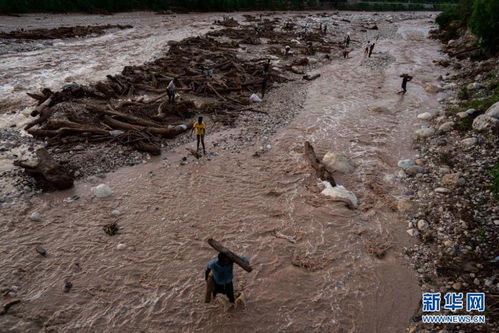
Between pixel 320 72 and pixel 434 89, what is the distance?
25.0ft

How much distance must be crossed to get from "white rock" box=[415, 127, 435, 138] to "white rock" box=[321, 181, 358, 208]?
18.3 feet

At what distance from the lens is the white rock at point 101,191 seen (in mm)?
9125

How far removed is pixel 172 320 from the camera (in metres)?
6.02

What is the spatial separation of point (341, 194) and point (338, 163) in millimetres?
1786

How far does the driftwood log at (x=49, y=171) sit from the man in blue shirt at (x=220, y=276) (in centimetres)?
610

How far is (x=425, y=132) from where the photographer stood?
1268 centimetres

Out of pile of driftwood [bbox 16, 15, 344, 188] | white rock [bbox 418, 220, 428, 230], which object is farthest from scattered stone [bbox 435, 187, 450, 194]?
pile of driftwood [bbox 16, 15, 344, 188]

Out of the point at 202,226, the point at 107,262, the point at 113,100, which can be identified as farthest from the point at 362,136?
the point at 113,100

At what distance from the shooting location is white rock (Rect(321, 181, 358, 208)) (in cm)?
895

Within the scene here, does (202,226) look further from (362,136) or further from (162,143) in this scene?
(362,136)

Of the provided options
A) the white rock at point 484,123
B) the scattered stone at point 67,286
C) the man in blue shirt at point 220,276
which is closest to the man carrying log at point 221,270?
the man in blue shirt at point 220,276

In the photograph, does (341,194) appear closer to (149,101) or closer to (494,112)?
(494,112)

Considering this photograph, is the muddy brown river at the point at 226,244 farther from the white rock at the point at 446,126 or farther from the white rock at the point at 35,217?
the white rock at the point at 446,126

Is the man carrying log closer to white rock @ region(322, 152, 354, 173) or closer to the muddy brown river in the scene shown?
the muddy brown river
